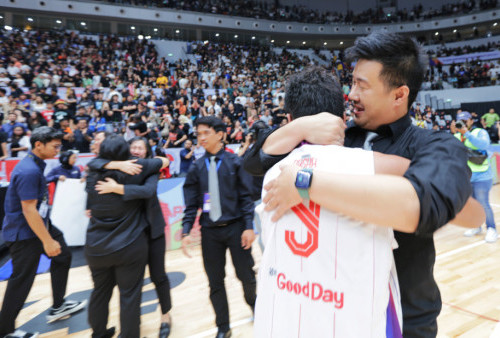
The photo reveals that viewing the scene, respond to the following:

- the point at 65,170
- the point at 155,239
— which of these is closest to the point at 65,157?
the point at 65,170

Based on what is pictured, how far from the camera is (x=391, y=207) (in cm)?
71

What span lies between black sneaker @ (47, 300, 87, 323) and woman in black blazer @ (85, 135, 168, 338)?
0.94m

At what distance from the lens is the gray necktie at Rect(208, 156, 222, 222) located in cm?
279

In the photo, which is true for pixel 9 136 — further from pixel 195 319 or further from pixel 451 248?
pixel 451 248

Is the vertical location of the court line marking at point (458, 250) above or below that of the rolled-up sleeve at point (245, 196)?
below

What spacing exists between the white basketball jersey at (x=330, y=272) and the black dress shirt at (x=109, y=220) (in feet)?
6.19

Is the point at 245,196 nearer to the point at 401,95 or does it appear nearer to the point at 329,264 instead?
the point at 401,95

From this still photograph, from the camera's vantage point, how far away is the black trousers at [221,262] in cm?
275

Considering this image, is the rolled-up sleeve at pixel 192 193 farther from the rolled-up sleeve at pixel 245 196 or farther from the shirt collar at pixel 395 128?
the shirt collar at pixel 395 128

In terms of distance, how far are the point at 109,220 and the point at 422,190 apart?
7.73 feet

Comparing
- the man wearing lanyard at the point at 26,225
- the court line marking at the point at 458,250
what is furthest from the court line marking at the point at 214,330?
the court line marking at the point at 458,250

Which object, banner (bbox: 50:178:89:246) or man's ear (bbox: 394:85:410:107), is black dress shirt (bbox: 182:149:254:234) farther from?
banner (bbox: 50:178:89:246)

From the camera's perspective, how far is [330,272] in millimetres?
800

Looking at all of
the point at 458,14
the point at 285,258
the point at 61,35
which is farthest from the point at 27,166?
the point at 458,14
